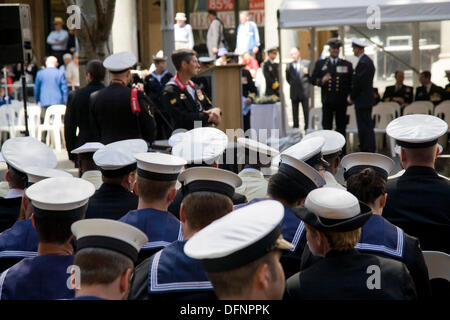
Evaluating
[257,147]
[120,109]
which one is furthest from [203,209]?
[120,109]

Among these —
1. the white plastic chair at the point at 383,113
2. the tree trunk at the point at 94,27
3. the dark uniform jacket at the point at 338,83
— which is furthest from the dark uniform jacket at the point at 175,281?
the white plastic chair at the point at 383,113

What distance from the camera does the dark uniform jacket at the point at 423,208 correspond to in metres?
4.16

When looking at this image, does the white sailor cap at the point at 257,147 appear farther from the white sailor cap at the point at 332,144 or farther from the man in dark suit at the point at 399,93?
the man in dark suit at the point at 399,93

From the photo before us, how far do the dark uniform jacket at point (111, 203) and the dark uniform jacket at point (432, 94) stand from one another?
29.9 ft

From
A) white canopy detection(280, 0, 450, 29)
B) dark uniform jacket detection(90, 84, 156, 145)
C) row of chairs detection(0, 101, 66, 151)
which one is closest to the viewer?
dark uniform jacket detection(90, 84, 156, 145)

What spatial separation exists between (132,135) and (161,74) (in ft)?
17.7

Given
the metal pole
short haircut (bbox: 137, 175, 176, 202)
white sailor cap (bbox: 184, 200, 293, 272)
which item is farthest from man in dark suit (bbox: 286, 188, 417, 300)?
the metal pole

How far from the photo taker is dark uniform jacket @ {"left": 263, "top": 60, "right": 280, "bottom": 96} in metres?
16.0

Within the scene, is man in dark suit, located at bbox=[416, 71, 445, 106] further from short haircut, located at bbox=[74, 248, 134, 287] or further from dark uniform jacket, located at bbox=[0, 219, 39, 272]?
short haircut, located at bbox=[74, 248, 134, 287]

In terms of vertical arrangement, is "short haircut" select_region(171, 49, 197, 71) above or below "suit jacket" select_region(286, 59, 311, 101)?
above

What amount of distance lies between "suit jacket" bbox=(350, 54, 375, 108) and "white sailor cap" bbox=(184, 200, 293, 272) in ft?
31.7

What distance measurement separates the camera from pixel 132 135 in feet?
22.7

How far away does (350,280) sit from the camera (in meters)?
2.86

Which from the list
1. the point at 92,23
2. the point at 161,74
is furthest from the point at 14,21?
the point at 161,74
